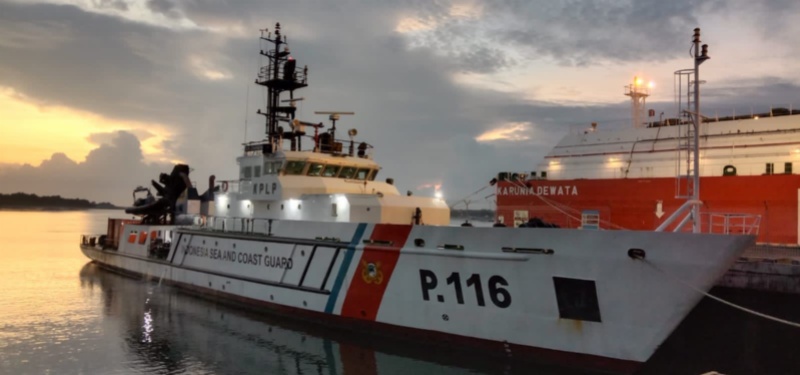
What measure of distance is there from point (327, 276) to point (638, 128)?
788 inches

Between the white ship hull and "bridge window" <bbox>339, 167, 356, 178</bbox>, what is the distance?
11.3 ft

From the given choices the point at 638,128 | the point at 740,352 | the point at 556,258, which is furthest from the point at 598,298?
the point at 638,128

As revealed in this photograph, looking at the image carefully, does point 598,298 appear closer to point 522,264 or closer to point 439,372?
point 522,264

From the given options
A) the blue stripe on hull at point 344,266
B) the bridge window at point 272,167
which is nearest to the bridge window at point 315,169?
the bridge window at point 272,167

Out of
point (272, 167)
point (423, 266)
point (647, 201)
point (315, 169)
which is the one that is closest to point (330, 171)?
point (315, 169)

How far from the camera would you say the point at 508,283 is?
969 cm

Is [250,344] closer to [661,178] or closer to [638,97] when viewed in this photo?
[661,178]

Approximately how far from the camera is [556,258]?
927cm

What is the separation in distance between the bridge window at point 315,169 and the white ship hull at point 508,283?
282 cm

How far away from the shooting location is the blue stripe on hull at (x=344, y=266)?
38.7ft

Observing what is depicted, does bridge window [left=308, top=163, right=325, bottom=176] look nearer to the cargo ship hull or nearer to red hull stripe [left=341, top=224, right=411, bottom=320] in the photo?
red hull stripe [left=341, top=224, right=411, bottom=320]

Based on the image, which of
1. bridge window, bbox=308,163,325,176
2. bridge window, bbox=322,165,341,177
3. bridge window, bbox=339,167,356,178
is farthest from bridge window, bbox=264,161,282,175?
bridge window, bbox=339,167,356,178

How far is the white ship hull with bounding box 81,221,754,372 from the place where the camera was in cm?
859

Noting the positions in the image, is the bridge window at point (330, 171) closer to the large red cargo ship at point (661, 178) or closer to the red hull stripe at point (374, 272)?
the red hull stripe at point (374, 272)
